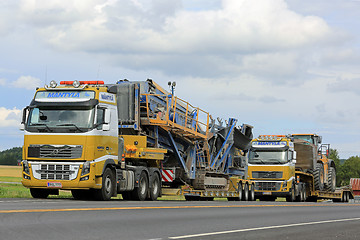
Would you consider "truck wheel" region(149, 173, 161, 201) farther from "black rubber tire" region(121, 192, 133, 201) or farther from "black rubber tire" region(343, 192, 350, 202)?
"black rubber tire" region(343, 192, 350, 202)

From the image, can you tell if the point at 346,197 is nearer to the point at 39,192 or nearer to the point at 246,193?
the point at 246,193

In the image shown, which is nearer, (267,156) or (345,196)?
(267,156)

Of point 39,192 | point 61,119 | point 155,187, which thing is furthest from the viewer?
point 155,187

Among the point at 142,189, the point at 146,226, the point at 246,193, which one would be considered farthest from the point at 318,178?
the point at 146,226

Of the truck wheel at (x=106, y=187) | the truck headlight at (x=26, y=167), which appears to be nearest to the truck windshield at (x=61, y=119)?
the truck headlight at (x=26, y=167)

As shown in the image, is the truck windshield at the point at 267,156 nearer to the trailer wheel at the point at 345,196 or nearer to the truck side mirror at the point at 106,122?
the trailer wheel at the point at 345,196

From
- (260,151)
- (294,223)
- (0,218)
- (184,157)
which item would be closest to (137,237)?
(0,218)

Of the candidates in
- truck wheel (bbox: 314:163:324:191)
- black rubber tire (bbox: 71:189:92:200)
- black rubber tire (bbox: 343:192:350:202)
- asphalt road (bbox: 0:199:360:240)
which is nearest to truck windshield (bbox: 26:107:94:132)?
black rubber tire (bbox: 71:189:92:200)

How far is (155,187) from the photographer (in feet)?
79.4

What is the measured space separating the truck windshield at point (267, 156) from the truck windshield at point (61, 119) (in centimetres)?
1813

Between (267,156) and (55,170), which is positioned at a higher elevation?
(267,156)

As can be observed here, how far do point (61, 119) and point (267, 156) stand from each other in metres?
18.9

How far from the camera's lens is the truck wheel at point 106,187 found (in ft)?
67.4

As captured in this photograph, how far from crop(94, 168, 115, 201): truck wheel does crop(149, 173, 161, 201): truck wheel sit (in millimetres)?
2683
